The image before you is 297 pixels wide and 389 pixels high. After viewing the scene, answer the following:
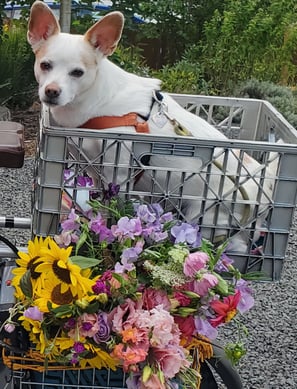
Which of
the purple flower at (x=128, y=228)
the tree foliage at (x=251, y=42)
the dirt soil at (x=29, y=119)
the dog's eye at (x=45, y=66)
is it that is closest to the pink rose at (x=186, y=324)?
the purple flower at (x=128, y=228)

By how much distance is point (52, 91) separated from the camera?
2.05 meters

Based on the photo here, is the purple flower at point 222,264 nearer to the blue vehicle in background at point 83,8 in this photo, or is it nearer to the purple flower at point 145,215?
the purple flower at point 145,215

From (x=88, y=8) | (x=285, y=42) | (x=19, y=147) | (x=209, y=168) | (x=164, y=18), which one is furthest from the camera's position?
(x=164, y=18)

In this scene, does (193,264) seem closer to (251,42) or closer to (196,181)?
(196,181)

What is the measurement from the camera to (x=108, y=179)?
1.81 m

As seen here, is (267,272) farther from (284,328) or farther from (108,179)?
(284,328)

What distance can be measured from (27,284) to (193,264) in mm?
433

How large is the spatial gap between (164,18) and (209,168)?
21.2 ft

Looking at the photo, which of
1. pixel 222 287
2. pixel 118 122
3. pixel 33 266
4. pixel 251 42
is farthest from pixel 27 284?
pixel 251 42

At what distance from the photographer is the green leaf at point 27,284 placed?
1685 millimetres

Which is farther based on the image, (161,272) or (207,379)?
(207,379)

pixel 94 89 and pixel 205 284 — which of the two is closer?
pixel 205 284

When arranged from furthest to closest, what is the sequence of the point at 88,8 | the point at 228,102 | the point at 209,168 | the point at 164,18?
the point at 164,18 → the point at 88,8 → the point at 228,102 → the point at 209,168

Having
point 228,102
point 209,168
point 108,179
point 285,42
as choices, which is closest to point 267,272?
point 209,168
